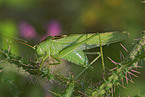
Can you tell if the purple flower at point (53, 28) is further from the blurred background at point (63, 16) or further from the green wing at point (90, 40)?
the green wing at point (90, 40)

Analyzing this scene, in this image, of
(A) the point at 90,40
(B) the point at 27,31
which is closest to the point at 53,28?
(B) the point at 27,31

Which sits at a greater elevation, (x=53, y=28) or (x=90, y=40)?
(x=53, y=28)

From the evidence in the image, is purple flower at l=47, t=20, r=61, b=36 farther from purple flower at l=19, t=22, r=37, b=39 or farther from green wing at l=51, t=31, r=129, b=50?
green wing at l=51, t=31, r=129, b=50

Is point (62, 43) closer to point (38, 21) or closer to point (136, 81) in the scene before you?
point (136, 81)

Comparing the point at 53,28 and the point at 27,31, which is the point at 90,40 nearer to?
the point at 53,28

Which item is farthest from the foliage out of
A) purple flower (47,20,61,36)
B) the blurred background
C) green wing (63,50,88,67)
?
purple flower (47,20,61,36)

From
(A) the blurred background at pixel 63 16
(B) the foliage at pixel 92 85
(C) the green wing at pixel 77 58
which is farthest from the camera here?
(A) the blurred background at pixel 63 16

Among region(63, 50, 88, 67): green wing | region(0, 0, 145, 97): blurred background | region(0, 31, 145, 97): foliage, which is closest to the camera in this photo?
region(0, 31, 145, 97): foliage

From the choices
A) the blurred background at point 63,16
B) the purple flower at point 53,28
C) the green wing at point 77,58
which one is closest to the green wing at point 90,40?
the green wing at point 77,58
